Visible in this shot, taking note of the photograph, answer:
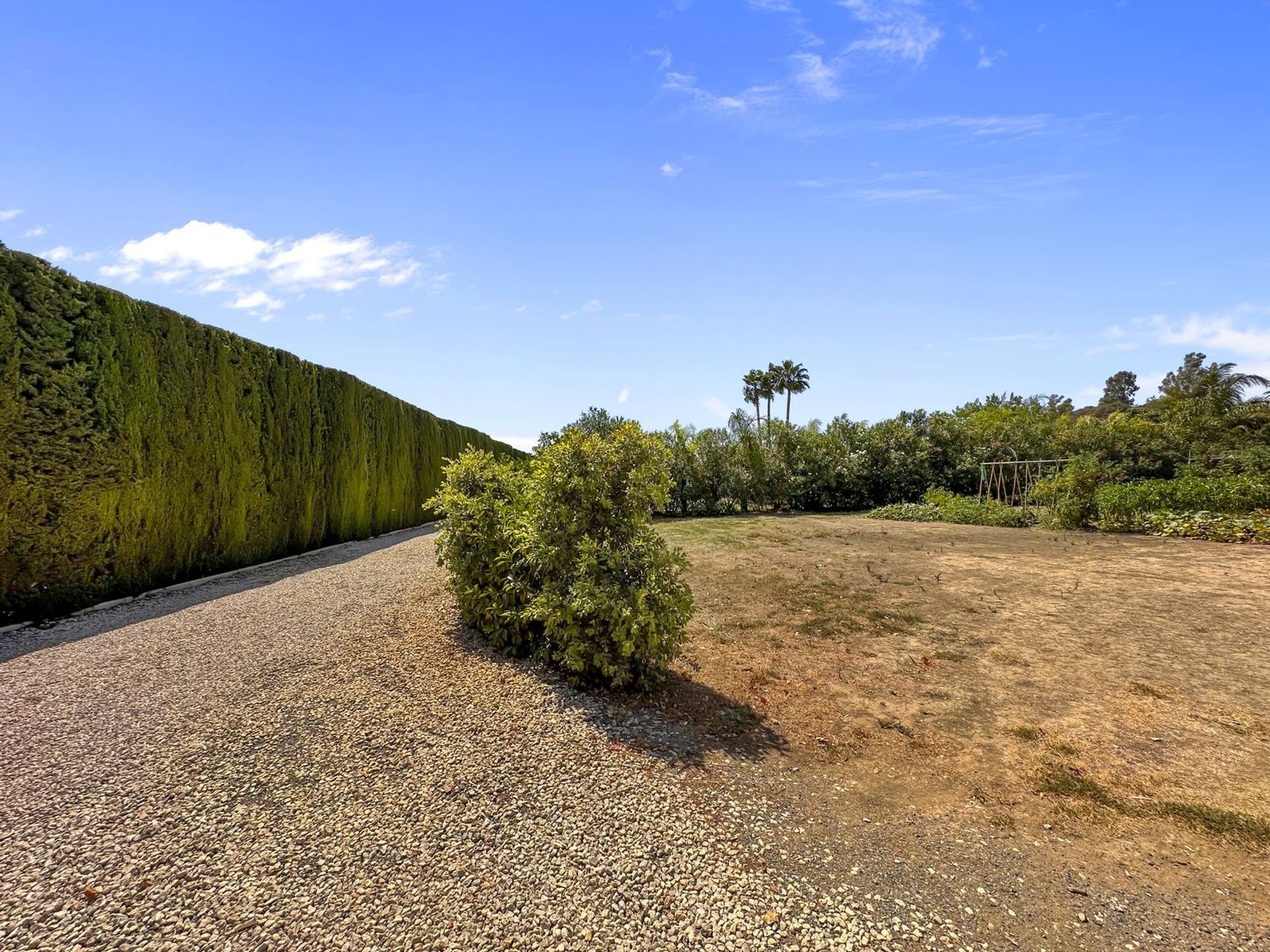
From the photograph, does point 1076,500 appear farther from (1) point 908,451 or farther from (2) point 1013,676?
(2) point 1013,676

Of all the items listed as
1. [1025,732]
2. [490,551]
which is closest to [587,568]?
[490,551]

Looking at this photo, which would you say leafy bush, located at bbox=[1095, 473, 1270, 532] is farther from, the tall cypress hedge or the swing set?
the tall cypress hedge

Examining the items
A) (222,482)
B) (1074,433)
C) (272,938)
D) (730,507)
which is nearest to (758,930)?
(272,938)

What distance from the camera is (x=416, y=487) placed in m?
14.1

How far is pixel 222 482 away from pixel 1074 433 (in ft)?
74.8

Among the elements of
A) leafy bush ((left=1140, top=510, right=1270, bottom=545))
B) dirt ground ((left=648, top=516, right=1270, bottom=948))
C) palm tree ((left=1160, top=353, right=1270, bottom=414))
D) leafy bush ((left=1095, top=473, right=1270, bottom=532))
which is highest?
palm tree ((left=1160, top=353, right=1270, bottom=414))

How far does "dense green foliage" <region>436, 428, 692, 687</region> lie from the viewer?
380cm

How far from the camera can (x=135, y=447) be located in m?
6.16

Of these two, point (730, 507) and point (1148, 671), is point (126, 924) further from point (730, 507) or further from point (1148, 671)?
point (730, 507)

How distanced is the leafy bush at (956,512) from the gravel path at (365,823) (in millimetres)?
14491

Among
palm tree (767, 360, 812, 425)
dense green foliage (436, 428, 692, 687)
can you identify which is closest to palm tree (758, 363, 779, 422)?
palm tree (767, 360, 812, 425)

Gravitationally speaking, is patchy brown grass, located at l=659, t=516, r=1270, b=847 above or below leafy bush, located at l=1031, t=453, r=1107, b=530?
below

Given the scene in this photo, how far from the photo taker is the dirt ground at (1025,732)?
7.82 ft

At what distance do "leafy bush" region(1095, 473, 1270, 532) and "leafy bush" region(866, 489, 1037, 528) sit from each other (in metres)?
1.90
